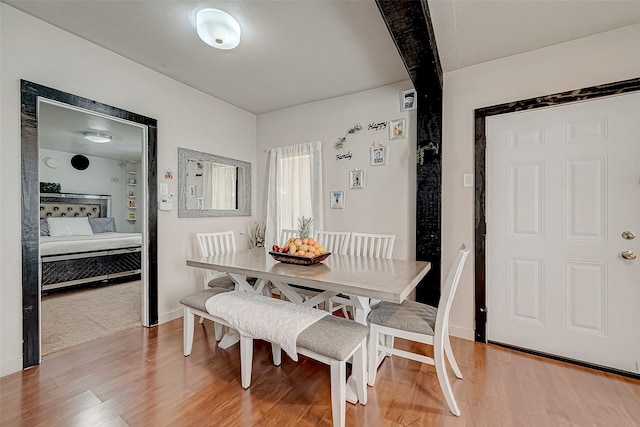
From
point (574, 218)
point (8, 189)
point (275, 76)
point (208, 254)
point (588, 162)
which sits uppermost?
point (275, 76)

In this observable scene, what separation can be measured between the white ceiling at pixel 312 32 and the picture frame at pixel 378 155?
703 mm

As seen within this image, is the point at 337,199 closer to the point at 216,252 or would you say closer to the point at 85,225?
the point at 216,252

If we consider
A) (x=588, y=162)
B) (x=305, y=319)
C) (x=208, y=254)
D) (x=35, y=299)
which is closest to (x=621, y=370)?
(x=588, y=162)

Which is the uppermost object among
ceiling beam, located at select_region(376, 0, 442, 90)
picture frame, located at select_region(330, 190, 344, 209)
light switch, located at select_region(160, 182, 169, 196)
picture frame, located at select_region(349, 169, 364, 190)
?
ceiling beam, located at select_region(376, 0, 442, 90)

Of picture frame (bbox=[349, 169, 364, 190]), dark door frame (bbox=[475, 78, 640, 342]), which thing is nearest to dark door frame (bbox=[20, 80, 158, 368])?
picture frame (bbox=[349, 169, 364, 190])

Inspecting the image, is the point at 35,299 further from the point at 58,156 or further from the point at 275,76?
the point at 58,156

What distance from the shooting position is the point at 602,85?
2.02 metres

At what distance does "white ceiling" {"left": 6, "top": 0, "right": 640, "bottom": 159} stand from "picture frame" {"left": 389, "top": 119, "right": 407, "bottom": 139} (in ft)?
1.43

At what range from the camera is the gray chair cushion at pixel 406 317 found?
1.64m

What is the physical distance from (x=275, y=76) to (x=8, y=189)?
2323 millimetres

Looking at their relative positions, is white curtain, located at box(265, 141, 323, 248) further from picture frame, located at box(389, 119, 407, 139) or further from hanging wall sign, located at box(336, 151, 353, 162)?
picture frame, located at box(389, 119, 407, 139)

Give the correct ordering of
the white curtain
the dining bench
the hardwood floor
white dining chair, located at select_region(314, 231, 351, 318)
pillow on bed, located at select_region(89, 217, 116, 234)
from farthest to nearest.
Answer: pillow on bed, located at select_region(89, 217, 116, 234) → the white curtain → white dining chair, located at select_region(314, 231, 351, 318) → the hardwood floor → the dining bench

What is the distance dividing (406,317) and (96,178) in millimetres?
6938

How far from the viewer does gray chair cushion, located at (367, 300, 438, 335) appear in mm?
1643
